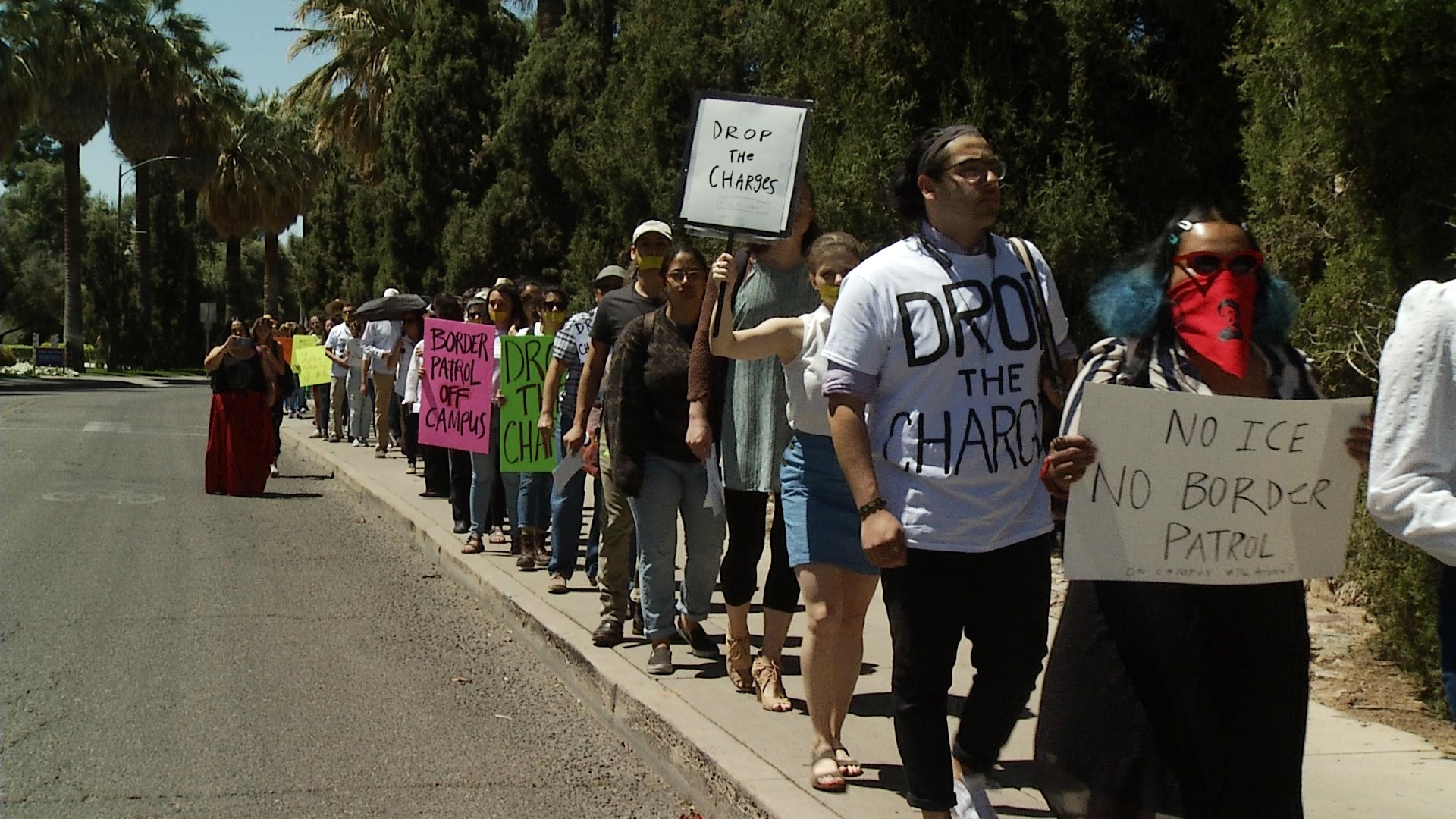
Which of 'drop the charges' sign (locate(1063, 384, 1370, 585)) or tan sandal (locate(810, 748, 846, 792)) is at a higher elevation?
'drop the charges' sign (locate(1063, 384, 1370, 585))

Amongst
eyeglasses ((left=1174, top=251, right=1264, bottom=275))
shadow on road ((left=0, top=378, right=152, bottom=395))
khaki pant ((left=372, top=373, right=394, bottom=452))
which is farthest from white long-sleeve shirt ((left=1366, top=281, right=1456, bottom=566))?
shadow on road ((left=0, top=378, right=152, bottom=395))

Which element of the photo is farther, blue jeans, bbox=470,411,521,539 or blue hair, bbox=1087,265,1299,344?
blue jeans, bbox=470,411,521,539

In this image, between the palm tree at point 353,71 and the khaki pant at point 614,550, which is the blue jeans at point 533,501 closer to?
the khaki pant at point 614,550

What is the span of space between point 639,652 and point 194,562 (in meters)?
4.76

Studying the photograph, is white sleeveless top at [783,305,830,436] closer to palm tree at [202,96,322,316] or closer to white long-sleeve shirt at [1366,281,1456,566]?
white long-sleeve shirt at [1366,281,1456,566]

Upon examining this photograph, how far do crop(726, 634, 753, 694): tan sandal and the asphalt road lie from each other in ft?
2.01

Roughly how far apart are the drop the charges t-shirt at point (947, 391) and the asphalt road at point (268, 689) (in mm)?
1984

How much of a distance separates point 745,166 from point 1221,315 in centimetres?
220

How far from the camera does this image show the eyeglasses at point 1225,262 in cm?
346

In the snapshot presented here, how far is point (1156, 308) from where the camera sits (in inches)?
138

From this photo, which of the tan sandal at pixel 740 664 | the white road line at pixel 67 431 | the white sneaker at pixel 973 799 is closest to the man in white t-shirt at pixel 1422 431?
the white sneaker at pixel 973 799

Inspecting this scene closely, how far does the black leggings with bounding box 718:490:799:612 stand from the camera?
6.01 meters

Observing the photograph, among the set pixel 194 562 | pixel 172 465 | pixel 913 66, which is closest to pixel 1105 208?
pixel 913 66

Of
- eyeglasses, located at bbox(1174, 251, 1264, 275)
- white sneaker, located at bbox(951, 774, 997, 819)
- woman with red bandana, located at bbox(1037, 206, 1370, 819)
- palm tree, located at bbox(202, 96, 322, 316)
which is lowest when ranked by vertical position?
white sneaker, located at bbox(951, 774, 997, 819)
